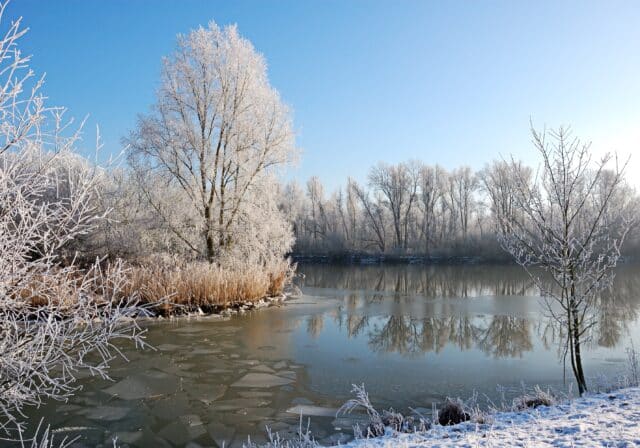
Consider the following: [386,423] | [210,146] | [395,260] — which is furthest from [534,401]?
[395,260]

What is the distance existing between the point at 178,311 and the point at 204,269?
1668 mm

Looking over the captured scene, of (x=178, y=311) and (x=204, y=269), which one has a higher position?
(x=204, y=269)

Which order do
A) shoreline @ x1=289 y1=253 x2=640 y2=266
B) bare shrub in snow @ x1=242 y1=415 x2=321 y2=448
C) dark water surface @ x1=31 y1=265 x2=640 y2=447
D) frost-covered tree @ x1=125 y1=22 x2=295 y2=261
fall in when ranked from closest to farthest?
bare shrub in snow @ x1=242 y1=415 x2=321 y2=448 < dark water surface @ x1=31 y1=265 x2=640 y2=447 < frost-covered tree @ x1=125 y1=22 x2=295 y2=261 < shoreline @ x1=289 y1=253 x2=640 y2=266

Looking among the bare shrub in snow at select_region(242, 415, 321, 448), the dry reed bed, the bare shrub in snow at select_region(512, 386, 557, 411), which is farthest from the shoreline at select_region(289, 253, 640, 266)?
the bare shrub in snow at select_region(242, 415, 321, 448)

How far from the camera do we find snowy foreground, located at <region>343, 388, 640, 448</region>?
3762 millimetres

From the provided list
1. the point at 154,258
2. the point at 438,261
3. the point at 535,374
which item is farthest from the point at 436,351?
the point at 438,261

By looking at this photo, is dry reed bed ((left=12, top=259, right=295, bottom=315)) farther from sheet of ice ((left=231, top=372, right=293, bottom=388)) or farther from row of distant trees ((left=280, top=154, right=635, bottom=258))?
row of distant trees ((left=280, top=154, right=635, bottom=258))

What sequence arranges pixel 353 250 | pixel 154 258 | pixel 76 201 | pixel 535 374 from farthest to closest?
pixel 353 250
pixel 154 258
pixel 535 374
pixel 76 201

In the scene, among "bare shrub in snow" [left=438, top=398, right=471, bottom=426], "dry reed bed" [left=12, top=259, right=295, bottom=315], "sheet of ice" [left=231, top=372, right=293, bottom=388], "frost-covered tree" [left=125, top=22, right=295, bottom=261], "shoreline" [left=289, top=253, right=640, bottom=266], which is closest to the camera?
"bare shrub in snow" [left=438, top=398, right=471, bottom=426]

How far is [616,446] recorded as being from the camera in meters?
3.52

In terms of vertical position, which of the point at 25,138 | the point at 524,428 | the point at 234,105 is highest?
the point at 234,105

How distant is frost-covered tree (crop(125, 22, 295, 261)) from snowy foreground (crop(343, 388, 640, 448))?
1330 centimetres

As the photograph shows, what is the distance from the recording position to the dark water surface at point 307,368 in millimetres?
5535

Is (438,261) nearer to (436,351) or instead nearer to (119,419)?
(436,351)
